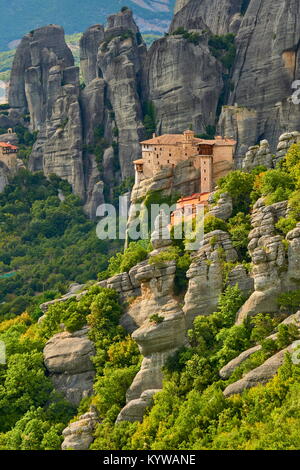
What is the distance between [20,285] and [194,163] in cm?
2953

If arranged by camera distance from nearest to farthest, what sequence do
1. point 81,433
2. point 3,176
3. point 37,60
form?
point 81,433
point 3,176
point 37,60

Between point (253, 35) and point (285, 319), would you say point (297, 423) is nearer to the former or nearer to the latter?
point (285, 319)

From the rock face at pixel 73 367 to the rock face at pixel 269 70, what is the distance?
34548 millimetres

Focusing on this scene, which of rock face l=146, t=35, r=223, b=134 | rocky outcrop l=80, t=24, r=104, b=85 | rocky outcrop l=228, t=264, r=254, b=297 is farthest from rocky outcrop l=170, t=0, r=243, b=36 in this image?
rocky outcrop l=228, t=264, r=254, b=297

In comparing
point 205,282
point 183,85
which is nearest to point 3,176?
point 183,85

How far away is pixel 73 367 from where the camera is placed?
50250mm

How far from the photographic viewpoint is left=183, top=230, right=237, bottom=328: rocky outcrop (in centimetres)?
4794

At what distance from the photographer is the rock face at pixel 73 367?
164ft

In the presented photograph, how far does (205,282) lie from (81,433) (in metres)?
8.83

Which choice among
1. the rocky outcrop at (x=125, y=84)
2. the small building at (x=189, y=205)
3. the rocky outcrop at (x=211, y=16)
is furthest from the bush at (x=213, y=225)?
the rocky outcrop at (x=211, y=16)

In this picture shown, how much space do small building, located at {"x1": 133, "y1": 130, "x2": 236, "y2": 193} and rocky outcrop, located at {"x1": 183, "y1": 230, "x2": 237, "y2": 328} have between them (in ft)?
35.5

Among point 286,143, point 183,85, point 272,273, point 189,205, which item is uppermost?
point 183,85

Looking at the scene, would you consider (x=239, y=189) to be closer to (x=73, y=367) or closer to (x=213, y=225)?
(x=213, y=225)

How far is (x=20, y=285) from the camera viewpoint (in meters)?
86.2
